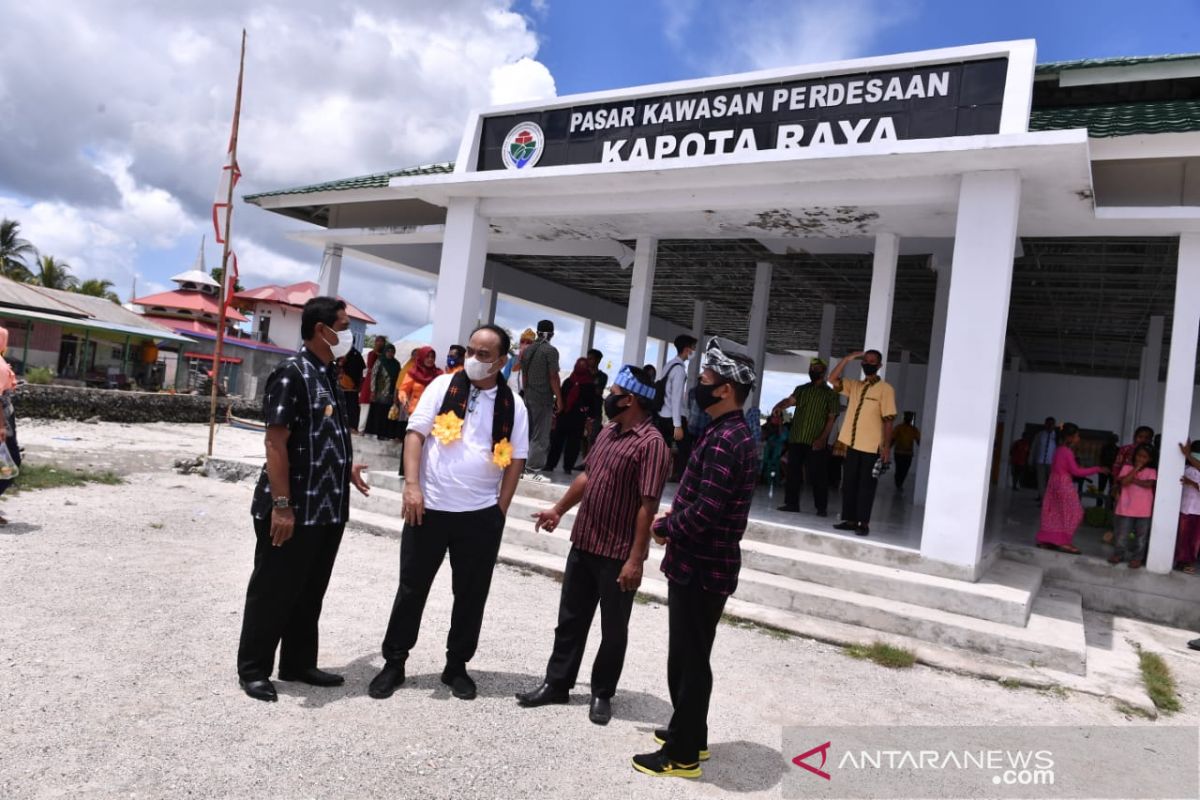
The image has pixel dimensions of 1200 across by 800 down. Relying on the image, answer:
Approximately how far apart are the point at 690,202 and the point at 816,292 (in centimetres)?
765

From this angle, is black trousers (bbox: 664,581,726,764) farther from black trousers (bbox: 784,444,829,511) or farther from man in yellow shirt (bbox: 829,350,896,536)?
black trousers (bbox: 784,444,829,511)

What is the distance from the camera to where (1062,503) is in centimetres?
738

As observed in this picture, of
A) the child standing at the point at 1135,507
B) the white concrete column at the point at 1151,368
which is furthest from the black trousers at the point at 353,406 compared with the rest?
the white concrete column at the point at 1151,368

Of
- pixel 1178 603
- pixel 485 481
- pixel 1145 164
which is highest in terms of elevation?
pixel 1145 164

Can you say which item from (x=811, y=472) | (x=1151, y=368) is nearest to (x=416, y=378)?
(x=811, y=472)

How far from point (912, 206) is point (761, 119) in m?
1.60

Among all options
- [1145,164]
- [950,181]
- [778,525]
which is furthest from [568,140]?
[1145,164]

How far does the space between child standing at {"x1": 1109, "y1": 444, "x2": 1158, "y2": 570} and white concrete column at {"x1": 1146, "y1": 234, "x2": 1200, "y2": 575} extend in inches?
4.5

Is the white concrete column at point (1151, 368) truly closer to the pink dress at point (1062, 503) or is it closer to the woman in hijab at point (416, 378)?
the pink dress at point (1062, 503)

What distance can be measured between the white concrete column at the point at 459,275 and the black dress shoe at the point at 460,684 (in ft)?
18.8

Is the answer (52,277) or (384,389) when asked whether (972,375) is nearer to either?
(384,389)

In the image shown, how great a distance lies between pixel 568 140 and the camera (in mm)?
8500

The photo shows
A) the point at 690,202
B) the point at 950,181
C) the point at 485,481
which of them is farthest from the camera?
the point at 690,202

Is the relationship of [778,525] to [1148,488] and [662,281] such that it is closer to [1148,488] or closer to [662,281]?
[1148,488]
